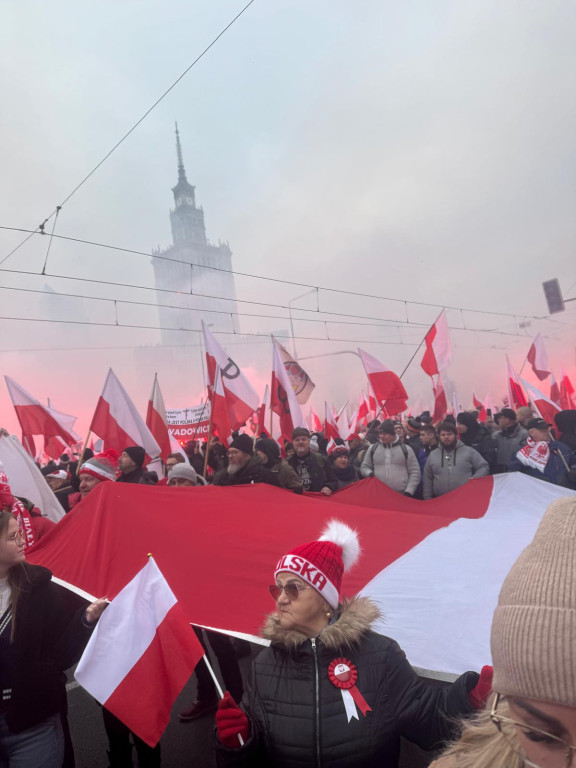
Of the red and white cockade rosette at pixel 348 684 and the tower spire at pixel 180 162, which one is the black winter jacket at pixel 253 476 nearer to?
the red and white cockade rosette at pixel 348 684

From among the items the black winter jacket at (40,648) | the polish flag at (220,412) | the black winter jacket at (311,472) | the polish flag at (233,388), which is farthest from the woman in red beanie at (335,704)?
the polish flag at (233,388)

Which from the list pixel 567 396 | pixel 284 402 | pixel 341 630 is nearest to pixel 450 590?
pixel 341 630

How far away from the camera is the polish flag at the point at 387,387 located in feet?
32.3

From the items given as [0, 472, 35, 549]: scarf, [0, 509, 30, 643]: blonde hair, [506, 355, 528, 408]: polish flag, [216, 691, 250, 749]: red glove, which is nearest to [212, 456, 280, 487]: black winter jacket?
[0, 472, 35, 549]: scarf

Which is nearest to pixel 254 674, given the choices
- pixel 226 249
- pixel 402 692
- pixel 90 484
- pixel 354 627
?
pixel 354 627

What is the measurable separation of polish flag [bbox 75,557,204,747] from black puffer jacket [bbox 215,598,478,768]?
39 centimetres

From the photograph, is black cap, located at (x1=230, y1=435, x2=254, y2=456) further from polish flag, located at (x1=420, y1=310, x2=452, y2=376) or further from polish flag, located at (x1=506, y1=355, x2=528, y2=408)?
polish flag, located at (x1=506, y1=355, x2=528, y2=408)

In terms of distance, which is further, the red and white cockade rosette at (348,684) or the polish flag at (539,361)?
the polish flag at (539,361)

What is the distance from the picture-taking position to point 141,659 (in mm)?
2230

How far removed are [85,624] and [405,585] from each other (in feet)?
6.21

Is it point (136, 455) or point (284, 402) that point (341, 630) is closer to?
point (136, 455)

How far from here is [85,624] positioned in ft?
7.84

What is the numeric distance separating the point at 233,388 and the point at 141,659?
6.51 meters

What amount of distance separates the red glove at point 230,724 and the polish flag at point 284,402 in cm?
700
